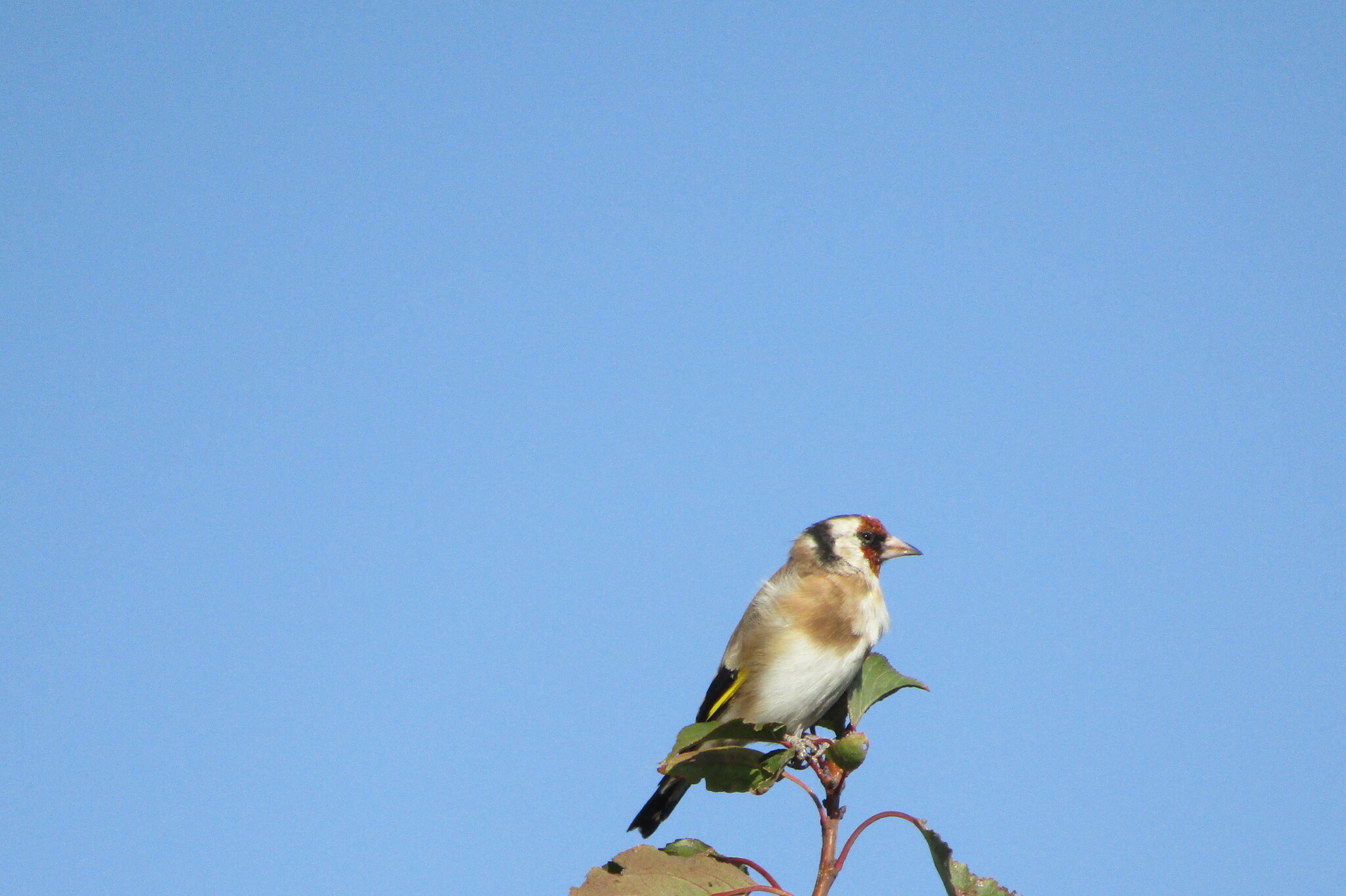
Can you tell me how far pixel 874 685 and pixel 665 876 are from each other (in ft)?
4.53

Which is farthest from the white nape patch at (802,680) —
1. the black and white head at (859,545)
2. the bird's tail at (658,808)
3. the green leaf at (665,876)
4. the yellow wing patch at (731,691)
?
the green leaf at (665,876)

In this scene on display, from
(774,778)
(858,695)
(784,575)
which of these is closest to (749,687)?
(784,575)

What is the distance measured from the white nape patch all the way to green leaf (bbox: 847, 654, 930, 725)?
984 mm

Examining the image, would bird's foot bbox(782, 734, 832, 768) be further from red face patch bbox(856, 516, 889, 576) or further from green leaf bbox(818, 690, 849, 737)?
red face patch bbox(856, 516, 889, 576)

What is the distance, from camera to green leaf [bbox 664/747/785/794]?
409 centimetres

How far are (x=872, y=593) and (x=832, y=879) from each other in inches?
121

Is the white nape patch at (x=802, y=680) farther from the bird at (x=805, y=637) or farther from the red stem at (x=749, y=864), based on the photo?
the red stem at (x=749, y=864)

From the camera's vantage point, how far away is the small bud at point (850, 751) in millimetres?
3943

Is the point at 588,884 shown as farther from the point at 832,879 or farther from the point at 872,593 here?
the point at 872,593

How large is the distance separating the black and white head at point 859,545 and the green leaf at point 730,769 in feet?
9.52

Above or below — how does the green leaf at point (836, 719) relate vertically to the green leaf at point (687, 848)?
above

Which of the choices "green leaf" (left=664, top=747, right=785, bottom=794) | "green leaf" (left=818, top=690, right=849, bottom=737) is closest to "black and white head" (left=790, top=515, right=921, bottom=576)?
"green leaf" (left=818, top=690, right=849, bottom=737)

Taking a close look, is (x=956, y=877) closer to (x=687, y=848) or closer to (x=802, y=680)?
(x=687, y=848)

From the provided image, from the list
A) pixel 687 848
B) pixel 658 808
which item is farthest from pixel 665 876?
pixel 658 808
